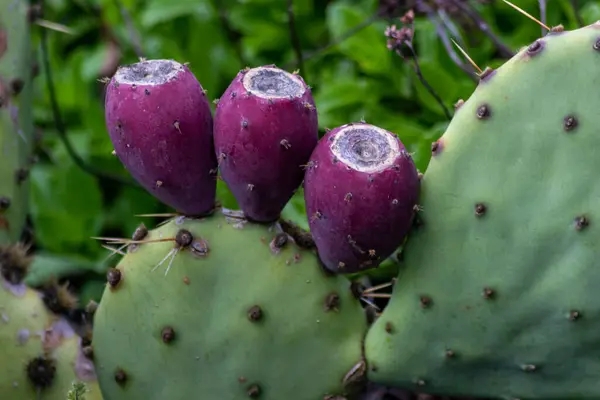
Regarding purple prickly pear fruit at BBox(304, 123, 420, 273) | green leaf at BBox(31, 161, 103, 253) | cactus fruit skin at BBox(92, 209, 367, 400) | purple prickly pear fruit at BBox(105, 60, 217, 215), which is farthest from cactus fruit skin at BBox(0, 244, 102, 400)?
green leaf at BBox(31, 161, 103, 253)

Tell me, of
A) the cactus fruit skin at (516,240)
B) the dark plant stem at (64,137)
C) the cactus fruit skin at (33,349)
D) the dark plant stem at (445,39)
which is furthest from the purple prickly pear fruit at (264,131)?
the dark plant stem at (64,137)

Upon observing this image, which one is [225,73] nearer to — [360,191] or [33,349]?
[33,349]

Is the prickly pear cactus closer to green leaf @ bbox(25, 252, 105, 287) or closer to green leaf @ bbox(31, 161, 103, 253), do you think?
green leaf @ bbox(25, 252, 105, 287)

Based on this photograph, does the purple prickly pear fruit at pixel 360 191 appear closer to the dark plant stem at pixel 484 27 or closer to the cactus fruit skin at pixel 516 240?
the cactus fruit skin at pixel 516 240

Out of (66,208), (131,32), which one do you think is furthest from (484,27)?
(66,208)

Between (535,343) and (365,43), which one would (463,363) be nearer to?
(535,343)

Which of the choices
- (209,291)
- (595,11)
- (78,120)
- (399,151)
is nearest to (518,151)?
(399,151)
